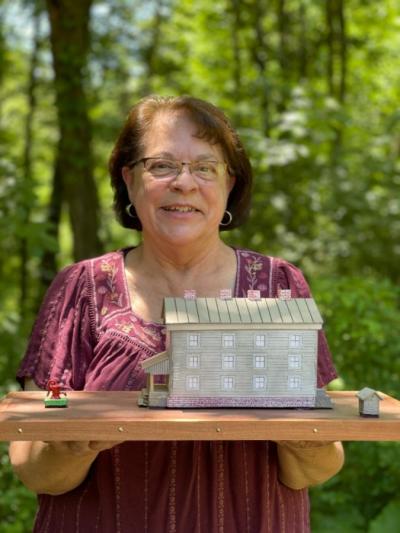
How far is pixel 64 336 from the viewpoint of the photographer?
9.24 ft

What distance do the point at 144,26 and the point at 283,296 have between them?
10.4 metres

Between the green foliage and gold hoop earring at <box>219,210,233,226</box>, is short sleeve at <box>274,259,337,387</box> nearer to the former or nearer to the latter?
gold hoop earring at <box>219,210,233,226</box>

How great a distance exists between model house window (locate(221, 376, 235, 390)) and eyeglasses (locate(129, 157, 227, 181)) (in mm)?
631

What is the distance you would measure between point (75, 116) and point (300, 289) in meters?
5.28

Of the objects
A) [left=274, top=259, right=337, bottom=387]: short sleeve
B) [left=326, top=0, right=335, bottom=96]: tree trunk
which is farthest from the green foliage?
[left=326, top=0, right=335, bottom=96]: tree trunk

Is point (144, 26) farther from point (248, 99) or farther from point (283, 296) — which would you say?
point (283, 296)

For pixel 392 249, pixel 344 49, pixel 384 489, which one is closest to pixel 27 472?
pixel 384 489

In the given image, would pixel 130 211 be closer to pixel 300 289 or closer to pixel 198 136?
pixel 198 136

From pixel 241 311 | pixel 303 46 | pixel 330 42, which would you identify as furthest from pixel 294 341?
pixel 303 46

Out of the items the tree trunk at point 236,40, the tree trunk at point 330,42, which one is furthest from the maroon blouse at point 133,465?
the tree trunk at point 330,42

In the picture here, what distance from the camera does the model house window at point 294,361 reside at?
2467mm

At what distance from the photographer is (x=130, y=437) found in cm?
224

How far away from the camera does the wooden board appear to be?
2.23 m

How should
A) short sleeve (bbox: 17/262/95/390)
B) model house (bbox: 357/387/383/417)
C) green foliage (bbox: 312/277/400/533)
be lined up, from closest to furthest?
1. model house (bbox: 357/387/383/417)
2. short sleeve (bbox: 17/262/95/390)
3. green foliage (bbox: 312/277/400/533)
